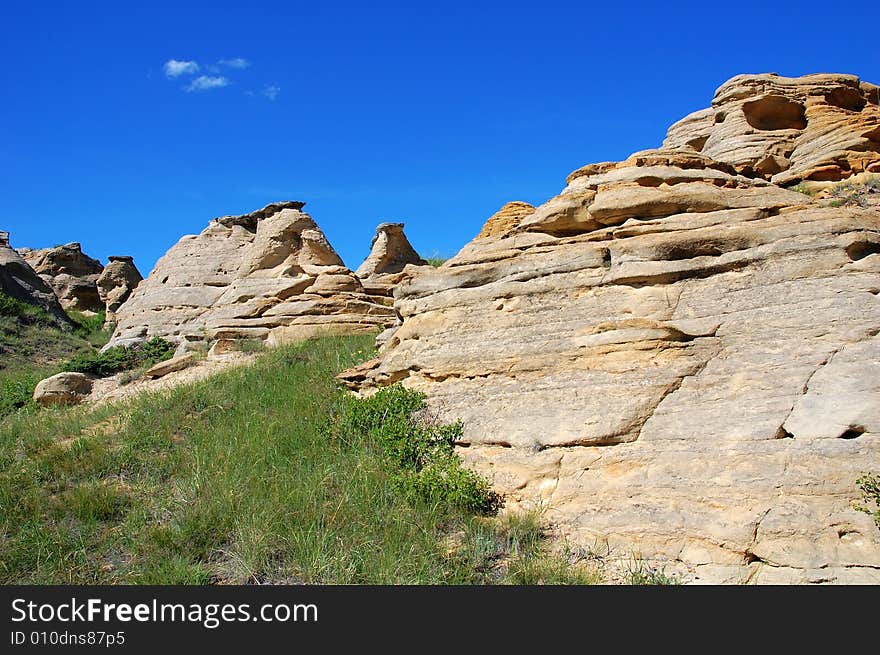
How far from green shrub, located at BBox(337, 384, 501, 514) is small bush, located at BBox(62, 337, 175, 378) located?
981 cm

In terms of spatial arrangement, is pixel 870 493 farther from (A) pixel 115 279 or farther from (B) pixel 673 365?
(A) pixel 115 279

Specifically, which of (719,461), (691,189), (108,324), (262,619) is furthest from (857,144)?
(108,324)

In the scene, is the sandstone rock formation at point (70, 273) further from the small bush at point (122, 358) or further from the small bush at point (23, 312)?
the small bush at point (122, 358)

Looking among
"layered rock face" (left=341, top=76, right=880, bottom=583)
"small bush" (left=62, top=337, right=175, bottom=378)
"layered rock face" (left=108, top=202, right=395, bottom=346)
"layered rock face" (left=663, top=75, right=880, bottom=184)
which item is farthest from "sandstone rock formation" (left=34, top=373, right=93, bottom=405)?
"layered rock face" (left=663, top=75, right=880, bottom=184)

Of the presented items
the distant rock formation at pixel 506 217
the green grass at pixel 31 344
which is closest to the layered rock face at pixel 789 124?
the distant rock formation at pixel 506 217

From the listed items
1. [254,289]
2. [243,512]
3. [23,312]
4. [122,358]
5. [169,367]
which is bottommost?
[243,512]

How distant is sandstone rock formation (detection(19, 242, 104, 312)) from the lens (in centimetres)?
3822

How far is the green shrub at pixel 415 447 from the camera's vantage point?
684cm

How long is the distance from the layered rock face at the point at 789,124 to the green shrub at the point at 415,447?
14999 mm

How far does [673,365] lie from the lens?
738 cm

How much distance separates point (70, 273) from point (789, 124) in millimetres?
39521

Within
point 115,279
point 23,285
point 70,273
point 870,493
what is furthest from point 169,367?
point 70,273

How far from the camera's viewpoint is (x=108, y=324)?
29.5m

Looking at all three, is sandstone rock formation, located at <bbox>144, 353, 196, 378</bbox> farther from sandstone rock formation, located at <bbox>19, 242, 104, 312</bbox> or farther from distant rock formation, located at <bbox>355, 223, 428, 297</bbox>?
sandstone rock formation, located at <bbox>19, 242, 104, 312</bbox>
